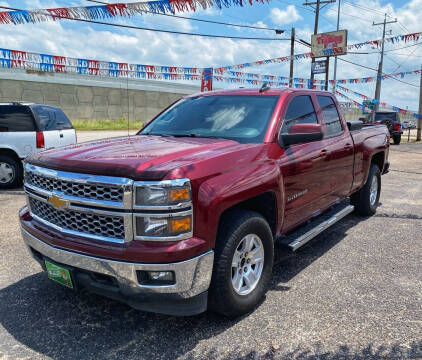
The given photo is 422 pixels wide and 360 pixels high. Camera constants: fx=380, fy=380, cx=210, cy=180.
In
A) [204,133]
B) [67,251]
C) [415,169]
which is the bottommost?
[415,169]

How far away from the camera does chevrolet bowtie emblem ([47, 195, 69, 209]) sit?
2.71 m

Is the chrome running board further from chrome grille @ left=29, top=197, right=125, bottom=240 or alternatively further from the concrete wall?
the concrete wall

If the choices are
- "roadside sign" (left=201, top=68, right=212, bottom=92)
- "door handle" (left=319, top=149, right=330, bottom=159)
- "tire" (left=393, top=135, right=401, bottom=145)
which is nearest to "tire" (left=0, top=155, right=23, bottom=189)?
"door handle" (left=319, top=149, right=330, bottom=159)

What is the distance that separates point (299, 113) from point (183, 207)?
2187mm

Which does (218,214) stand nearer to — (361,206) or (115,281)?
(115,281)

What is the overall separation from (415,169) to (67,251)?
462 inches

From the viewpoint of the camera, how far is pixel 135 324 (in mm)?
2990

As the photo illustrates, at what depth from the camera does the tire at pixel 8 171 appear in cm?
794

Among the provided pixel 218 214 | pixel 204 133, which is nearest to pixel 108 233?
pixel 218 214

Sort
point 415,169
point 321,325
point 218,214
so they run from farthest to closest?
point 415,169 < point 321,325 < point 218,214

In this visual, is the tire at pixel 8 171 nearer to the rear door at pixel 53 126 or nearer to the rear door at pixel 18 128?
the rear door at pixel 18 128


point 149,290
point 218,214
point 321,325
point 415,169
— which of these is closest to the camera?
point 149,290

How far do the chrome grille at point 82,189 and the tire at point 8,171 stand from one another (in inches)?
223

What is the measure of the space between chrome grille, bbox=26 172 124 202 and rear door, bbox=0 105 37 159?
5.51 metres
